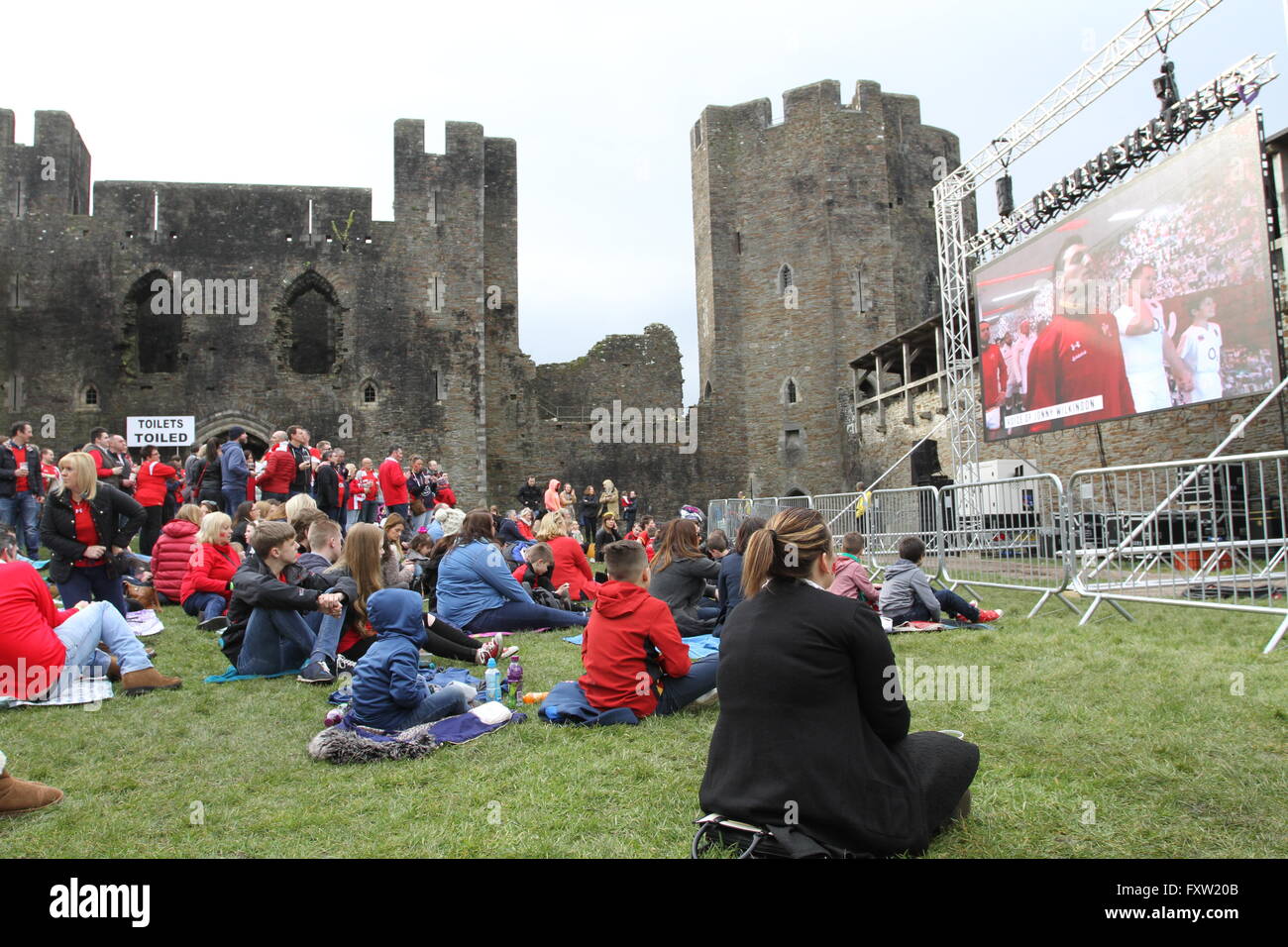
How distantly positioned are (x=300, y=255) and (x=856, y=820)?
2774cm

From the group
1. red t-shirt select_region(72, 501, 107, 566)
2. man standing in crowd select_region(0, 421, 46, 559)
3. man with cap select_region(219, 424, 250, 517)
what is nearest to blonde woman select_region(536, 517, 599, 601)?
red t-shirt select_region(72, 501, 107, 566)

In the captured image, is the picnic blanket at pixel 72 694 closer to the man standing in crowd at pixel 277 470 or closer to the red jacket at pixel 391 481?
the man standing in crowd at pixel 277 470

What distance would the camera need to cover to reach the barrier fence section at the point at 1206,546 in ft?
23.7

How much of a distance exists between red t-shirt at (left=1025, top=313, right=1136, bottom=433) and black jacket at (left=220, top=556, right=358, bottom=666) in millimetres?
14052

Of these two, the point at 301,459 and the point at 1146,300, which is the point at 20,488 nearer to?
the point at 301,459


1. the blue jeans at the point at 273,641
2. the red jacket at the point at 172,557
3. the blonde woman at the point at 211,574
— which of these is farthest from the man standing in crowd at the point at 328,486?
the blue jeans at the point at 273,641

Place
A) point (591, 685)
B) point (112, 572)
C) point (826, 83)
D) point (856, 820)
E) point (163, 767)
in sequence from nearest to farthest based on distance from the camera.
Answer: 1. point (856, 820)
2. point (163, 767)
3. point (591, 685)
4. point (112, 572)
5. point (826, 83)

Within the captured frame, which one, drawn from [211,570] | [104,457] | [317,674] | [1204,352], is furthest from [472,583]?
[1204,352]

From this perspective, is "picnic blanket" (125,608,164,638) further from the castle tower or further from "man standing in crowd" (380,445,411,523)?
the castle tower

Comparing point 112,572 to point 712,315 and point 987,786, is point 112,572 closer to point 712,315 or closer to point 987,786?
point 987,786

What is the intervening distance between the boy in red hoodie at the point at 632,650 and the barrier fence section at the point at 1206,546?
446 centimetres

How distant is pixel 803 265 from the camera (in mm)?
31062

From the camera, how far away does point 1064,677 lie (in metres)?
5.78
